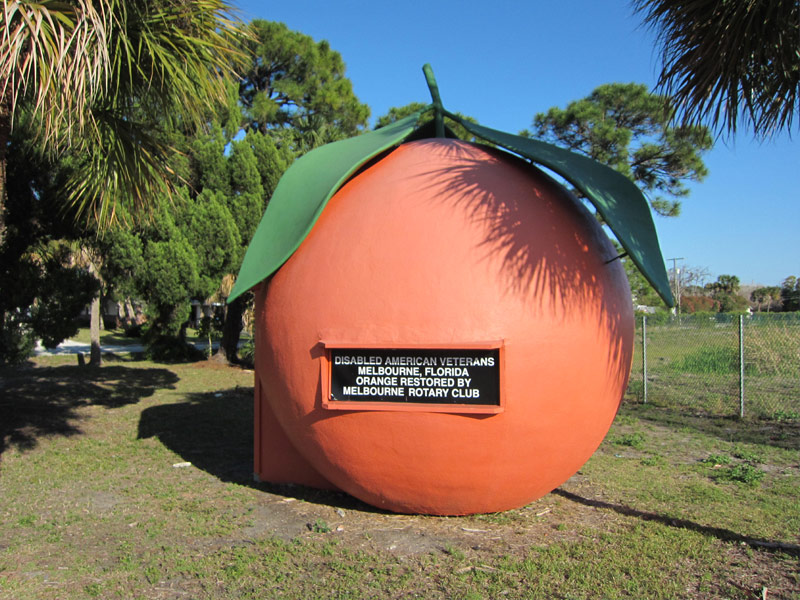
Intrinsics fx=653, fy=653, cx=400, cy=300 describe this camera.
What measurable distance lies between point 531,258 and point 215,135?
1405 cm

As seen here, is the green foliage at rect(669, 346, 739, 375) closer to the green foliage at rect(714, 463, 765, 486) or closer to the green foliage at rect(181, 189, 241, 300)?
the green foliage at rect(714, 463, 765, 486)

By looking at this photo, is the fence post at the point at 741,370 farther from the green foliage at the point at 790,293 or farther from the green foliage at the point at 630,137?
the green foliage at the point at 790,293

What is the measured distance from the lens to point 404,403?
4.80 meters

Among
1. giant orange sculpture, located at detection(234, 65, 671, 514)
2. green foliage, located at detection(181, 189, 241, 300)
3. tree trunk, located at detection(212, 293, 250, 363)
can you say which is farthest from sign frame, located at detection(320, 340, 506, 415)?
tree trunk, located at detection(212, 293, 250, 363)

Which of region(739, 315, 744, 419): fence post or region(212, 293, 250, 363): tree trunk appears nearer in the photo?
region(739, 315, 744, 419): fence post

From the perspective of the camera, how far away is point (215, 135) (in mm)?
16938

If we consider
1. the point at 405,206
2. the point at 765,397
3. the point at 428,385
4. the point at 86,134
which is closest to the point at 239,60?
the point at 86,134

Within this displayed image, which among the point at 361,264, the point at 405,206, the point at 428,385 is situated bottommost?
the point at 428,385

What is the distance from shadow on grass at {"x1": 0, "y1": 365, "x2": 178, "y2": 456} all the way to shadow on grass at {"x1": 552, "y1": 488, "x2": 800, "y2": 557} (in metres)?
6.67

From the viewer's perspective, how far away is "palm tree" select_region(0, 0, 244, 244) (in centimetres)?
525

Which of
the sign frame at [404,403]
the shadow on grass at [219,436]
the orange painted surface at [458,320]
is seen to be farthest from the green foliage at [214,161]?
the sign frame at [404,403]

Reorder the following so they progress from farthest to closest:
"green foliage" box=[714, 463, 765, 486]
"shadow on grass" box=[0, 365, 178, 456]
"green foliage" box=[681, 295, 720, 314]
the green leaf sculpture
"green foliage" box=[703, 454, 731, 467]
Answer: "green foliage" box=[681, 295, 720, 314] < "shadow on grass" box=[0, 365, 178, 456] < "green foliage" box=[703, 454, 731, 467] < "green foliage" box=[714, 463, 765, 486] < the green leaf sculpture

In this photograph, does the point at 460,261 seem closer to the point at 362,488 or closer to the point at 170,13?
the point at 362,488

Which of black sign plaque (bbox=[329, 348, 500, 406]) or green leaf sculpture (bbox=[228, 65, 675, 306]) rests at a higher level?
green leaf sculpture (bbox=[228, 65, 675, 306])
